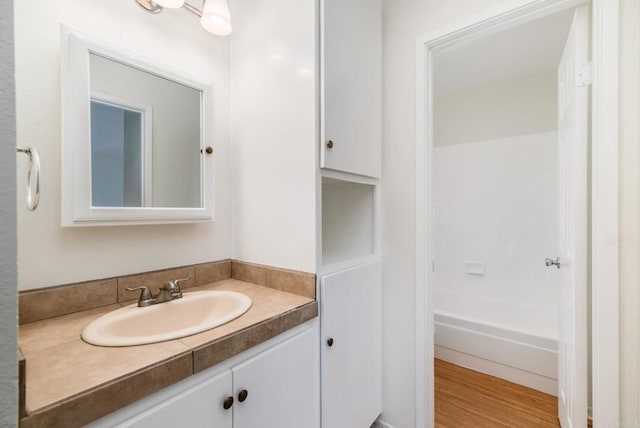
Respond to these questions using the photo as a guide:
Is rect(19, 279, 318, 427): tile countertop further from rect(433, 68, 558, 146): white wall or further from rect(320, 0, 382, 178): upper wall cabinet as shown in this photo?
rect(433, 68, 558, 146): white wall

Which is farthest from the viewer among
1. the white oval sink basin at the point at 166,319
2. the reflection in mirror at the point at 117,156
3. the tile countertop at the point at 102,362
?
the reflection in mirror at the point at 117,156

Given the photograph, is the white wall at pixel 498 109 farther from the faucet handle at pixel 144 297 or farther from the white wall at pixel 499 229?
the faucet handle at pixel 144 297

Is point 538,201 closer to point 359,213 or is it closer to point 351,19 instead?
point 359,213

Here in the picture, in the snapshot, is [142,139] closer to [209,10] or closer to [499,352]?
[209,10]

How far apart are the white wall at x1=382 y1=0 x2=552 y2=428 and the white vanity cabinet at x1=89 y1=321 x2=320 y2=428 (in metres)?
0.58

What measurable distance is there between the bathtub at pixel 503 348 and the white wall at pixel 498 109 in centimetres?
166

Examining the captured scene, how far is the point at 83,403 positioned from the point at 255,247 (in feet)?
2.78

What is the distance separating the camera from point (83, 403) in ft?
1.72

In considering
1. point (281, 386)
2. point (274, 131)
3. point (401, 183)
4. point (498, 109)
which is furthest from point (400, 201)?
point (498, 109)

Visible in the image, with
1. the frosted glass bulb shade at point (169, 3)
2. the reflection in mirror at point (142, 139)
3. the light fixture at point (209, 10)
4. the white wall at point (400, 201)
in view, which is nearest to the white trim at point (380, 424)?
the white wall at point (400, 201)

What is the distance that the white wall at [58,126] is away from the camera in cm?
88

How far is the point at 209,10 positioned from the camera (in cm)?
116

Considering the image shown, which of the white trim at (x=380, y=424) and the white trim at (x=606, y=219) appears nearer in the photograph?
the white trim at (x=606, y=219)

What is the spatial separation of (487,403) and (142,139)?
7.92 ft
